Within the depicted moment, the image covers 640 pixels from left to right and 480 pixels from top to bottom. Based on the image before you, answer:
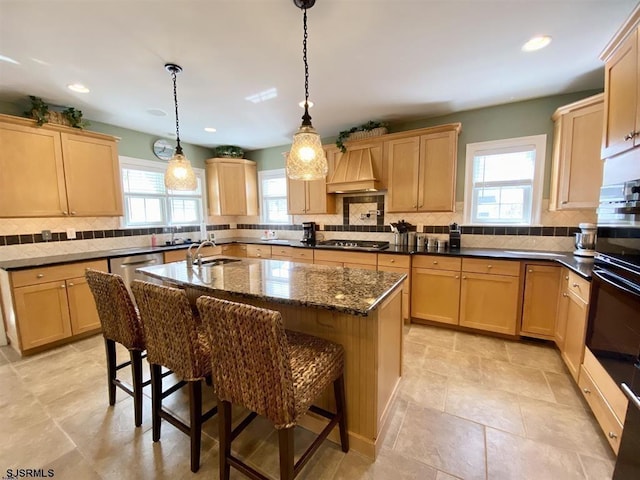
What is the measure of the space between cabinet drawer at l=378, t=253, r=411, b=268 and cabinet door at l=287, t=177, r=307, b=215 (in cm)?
159

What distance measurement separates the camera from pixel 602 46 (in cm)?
205

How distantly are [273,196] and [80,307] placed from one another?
3.19m

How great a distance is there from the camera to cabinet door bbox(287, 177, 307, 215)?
442cm

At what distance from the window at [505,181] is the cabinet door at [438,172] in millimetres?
293

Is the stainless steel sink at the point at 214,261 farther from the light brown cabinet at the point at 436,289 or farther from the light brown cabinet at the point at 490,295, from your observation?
the light brown cabinet at the point at 490,295

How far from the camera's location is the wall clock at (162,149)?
4.18 metres

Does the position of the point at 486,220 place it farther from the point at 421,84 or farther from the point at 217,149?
the point at 217,149

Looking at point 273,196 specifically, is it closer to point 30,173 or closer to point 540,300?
point 30,173

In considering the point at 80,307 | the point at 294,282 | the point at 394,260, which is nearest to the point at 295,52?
the point at 294,282

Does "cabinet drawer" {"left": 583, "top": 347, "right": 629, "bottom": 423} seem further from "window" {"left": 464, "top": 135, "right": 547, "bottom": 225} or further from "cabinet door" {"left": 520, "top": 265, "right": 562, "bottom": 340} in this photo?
"window" {"left": 464, "top": 135, "right": 547, "bottom": 225}

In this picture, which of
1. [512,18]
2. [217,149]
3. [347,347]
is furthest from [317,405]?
[217,149]

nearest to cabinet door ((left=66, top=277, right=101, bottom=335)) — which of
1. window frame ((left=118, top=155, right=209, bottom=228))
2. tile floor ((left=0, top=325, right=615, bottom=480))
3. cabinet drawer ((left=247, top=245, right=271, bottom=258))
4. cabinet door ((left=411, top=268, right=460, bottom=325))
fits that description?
tile floor ((left=0, top=325, right=615, bottom=480))

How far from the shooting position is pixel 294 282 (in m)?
Answer: 1.84

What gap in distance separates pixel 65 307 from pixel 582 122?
5529mm
